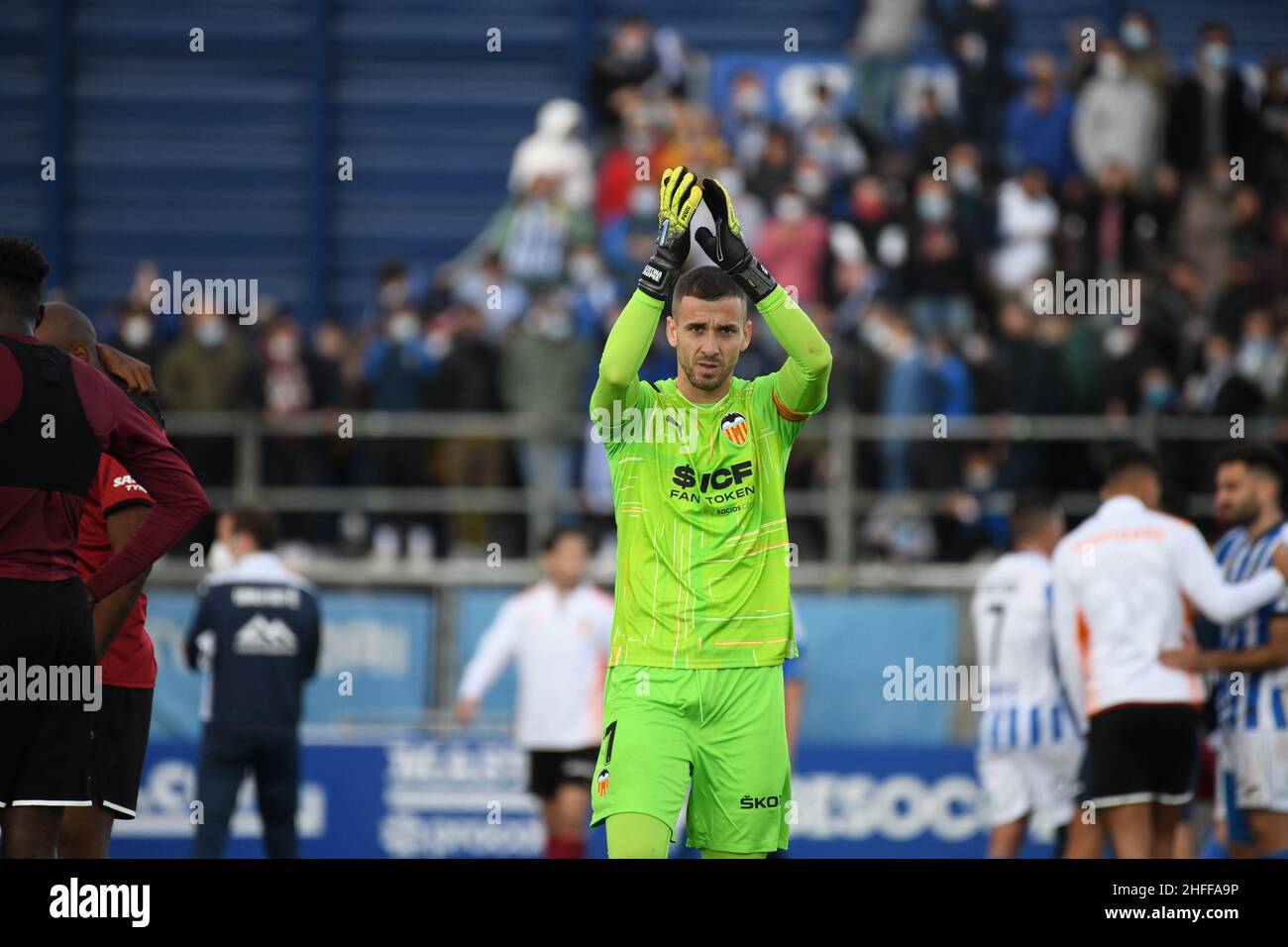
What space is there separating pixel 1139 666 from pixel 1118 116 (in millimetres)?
9930

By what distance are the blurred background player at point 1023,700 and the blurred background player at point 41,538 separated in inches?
240

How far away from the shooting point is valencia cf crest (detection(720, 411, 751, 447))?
6.95 m

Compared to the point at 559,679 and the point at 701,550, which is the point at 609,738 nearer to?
the point at 701,550

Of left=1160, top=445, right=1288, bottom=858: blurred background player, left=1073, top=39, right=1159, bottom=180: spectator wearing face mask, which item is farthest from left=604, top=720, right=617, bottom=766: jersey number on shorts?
left=1073, top=39, right=1159, bottom=180: spectator wearing face mask

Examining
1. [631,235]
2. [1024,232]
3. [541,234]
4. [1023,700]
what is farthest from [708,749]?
[541,234]

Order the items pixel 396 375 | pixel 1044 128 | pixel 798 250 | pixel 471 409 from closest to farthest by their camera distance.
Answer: pixel 471 409 → pixel 396 375 → pixel 798 250 → pixel 1044 128

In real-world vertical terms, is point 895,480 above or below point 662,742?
above

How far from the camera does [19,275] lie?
652 cm

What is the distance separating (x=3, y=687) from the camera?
20.7 ft

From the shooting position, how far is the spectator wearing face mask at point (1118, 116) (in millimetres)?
18609

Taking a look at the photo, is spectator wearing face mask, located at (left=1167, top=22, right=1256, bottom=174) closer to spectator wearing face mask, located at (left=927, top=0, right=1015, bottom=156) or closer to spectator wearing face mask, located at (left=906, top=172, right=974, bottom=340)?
spectator wearing face mask, located at (left=927, top=0, right=1015, bottom=156)

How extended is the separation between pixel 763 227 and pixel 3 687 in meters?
11.8

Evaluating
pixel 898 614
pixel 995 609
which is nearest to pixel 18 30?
pixel 898 614

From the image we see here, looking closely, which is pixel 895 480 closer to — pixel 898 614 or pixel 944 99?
pixel 898 614
